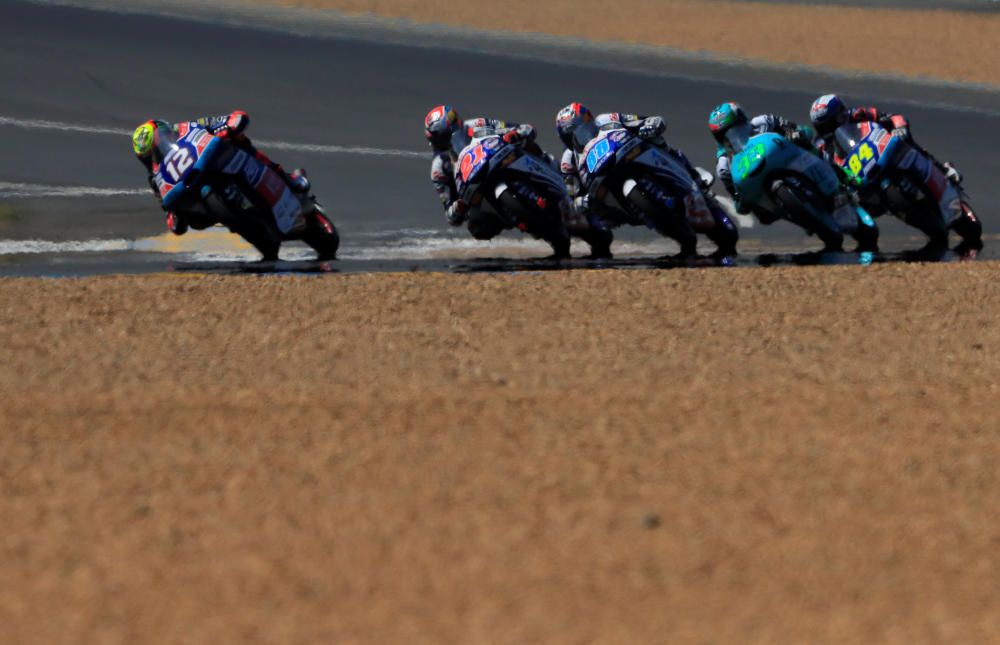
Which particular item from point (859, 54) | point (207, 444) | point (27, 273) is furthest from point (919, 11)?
point (207, 444)

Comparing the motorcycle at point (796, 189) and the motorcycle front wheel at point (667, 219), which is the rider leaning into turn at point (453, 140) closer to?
the motorcycle front wheel at point (667, 219)

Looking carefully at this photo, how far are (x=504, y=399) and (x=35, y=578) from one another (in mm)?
2852

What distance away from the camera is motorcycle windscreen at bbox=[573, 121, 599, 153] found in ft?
46.0

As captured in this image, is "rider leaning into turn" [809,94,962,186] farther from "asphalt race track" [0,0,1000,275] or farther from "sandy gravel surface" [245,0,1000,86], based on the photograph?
"sandy gravel surface" [245,0,1000,86]

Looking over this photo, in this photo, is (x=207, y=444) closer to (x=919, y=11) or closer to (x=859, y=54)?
(x=859, y=54)

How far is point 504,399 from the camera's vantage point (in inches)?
343

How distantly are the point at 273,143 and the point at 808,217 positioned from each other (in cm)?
719

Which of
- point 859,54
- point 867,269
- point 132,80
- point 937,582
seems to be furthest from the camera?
point 859,54

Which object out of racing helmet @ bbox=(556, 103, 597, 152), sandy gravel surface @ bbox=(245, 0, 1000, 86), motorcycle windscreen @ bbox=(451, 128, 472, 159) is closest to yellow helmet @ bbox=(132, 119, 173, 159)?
motorcycle windscreen @ bbox=(451, 128, 472, 159)

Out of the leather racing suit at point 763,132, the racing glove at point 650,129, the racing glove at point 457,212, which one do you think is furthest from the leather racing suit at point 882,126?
the racing glove at point 457,212

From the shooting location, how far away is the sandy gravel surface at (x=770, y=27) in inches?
944

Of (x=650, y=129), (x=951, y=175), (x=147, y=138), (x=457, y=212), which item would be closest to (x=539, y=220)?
(x=457, y=212)

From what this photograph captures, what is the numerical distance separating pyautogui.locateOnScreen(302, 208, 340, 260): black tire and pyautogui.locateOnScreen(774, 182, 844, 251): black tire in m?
3.52

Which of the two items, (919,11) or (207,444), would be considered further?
(919,11)
